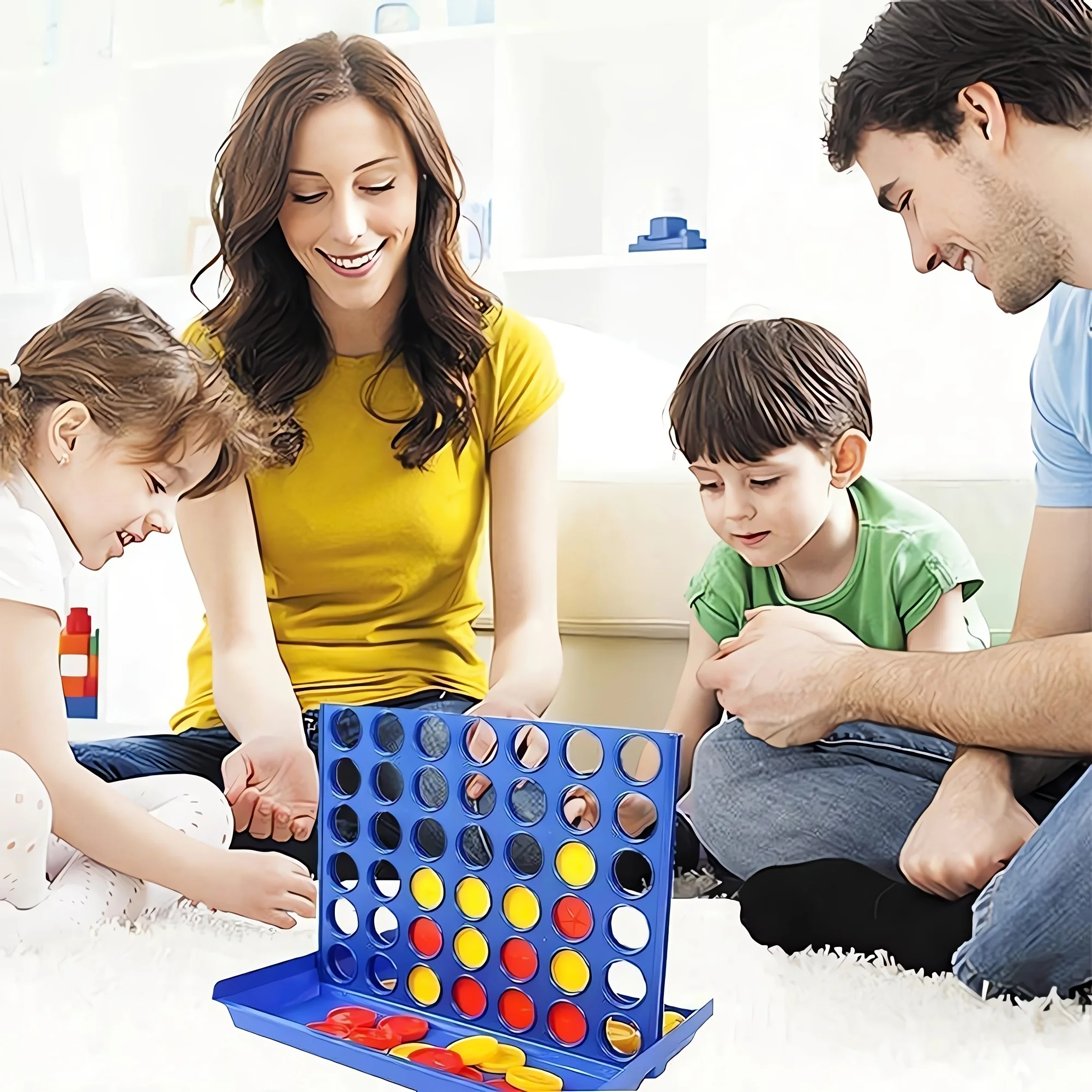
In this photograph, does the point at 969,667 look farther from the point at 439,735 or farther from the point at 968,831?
the point at 439,735

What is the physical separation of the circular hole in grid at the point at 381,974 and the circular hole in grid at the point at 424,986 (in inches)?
0.7

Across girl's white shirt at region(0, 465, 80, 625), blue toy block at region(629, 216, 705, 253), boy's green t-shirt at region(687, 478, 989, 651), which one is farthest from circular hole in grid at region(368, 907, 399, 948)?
blue toy block at region(629, 216, 705, 253)

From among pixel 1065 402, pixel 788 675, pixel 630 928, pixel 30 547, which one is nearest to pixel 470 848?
pixel 630 928

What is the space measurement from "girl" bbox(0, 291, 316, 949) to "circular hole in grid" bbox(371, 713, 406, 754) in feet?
0.54

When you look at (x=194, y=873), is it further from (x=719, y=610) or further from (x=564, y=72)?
(x=564, y=72)

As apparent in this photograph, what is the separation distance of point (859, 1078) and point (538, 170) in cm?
115

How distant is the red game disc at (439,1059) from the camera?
65cm

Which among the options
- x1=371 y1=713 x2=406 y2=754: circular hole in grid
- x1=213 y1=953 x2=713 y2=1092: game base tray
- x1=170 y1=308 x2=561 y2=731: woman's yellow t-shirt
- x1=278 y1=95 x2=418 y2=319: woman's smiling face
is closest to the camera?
x1=213 y1=953 x2=713 y2=1092: game base tray

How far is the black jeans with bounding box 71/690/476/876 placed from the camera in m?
1.10

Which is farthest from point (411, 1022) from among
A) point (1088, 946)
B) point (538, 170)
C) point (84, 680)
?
point (538, 170)

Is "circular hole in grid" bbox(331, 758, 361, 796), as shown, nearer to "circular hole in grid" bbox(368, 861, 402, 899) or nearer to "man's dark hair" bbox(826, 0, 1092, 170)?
"circular hole in grid" bbox(368, 861, 402, 899)

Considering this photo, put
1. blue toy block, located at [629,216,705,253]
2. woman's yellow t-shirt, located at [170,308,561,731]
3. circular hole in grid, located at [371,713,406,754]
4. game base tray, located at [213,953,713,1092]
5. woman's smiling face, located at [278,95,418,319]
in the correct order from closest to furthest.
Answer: game base tray, located at [213,953,713,1092] → circular hole in grid, located at [371,713,406,754] → woman's smiling face, located at [278,95,418,319] → woman's yellow t-shirt, located at [170,308,561,731] → blue toy block, located at [629,216,705,253]

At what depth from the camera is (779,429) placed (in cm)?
105

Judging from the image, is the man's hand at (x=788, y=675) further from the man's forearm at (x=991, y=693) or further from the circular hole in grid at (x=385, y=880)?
the circular hole in grid at (x=385, y=880)
